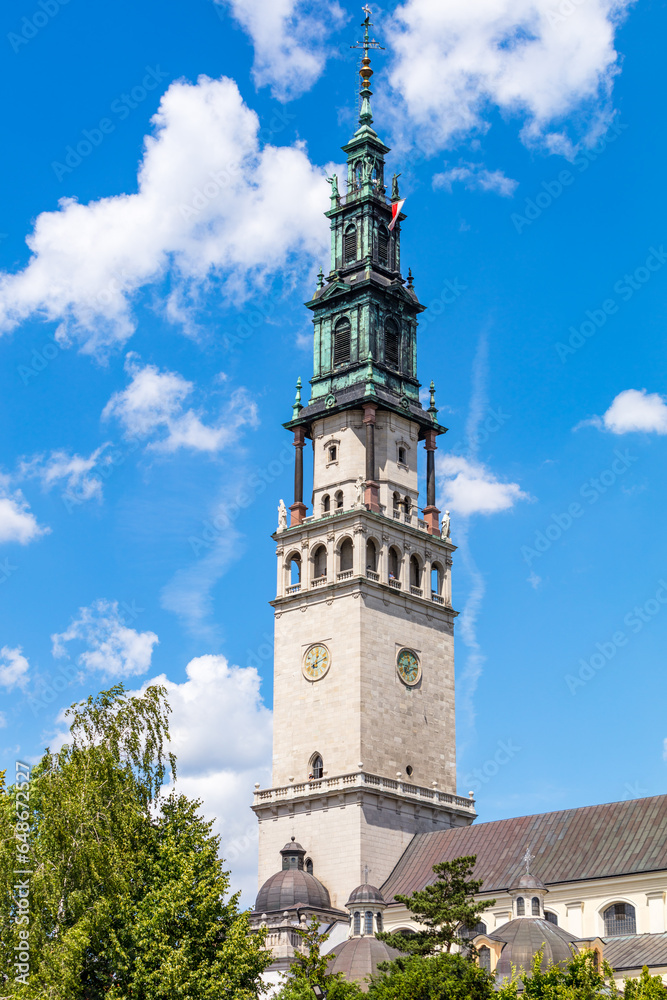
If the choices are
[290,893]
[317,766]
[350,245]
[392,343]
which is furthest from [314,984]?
[350,245]

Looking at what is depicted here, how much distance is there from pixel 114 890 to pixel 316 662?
3429 cm

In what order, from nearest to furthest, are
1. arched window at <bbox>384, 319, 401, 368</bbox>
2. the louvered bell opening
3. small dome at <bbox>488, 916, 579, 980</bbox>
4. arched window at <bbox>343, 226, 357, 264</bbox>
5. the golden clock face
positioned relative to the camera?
small dome at <bbox>488, 916, 579, 980</bbox> < the golden clock face < the louvered bell opening < arched window at <bbox>384, 319, 401, 368</bbox> < arched window at <bbox>343, 226, 357, 264</bbox>

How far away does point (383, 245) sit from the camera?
10044 centimetres

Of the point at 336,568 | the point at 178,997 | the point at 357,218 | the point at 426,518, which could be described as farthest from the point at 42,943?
the point at 357,218

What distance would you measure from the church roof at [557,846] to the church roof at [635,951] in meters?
3.25

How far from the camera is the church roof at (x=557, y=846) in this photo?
7194 cm

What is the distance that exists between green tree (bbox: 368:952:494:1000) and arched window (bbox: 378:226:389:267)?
56265 mm

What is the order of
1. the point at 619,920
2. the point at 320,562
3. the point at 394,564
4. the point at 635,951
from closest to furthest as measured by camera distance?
1. the point at 635,951
2. the point at 619,920
3. the point at 394,564
4. the point at 320,562

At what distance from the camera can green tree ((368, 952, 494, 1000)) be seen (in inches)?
2127

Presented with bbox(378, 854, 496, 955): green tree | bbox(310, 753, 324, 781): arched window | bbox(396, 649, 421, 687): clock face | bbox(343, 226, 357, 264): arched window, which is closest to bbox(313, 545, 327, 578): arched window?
bbox(396, 649, 421, 687): clock face

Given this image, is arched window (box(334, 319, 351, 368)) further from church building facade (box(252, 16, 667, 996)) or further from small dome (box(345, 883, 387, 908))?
small dome (box(345, 883, 387, 908))

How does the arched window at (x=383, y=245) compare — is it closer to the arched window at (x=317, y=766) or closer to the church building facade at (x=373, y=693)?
the church building facade at (x=373, y=693)

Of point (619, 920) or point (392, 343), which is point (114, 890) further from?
point (392, 343)

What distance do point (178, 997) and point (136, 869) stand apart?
6.14 m
